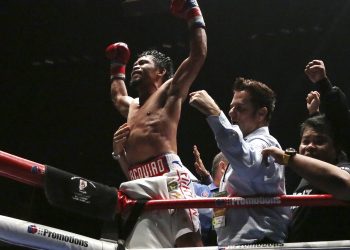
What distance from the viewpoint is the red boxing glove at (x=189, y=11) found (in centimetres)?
241

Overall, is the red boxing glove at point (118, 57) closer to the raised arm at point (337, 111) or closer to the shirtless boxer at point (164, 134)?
the shirtless boxer at point (164, 134)

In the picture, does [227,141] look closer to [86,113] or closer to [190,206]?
[190,206]

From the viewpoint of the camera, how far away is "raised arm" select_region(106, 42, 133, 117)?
9.50 feet

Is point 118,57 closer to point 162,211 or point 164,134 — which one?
point 164,134

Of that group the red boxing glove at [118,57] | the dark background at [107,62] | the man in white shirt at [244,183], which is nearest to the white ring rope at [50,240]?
the man in white shirt at [244,183]

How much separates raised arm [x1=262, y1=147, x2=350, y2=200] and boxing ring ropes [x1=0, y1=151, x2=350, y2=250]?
0.03m

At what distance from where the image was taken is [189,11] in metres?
2.46

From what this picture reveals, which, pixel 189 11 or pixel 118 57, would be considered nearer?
pixel 189 11

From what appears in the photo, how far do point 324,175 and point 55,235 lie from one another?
0.84 m

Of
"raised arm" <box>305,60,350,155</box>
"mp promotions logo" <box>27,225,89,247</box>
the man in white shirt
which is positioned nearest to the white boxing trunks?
the man in white shirt

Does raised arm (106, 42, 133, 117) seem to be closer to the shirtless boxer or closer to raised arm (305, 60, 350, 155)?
the shirtless boxer

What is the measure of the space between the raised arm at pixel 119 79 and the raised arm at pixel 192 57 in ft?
1.71

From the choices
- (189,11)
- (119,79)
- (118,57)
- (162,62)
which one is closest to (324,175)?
(189,11)

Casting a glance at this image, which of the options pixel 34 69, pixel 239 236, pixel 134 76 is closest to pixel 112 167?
pixel 34 69
